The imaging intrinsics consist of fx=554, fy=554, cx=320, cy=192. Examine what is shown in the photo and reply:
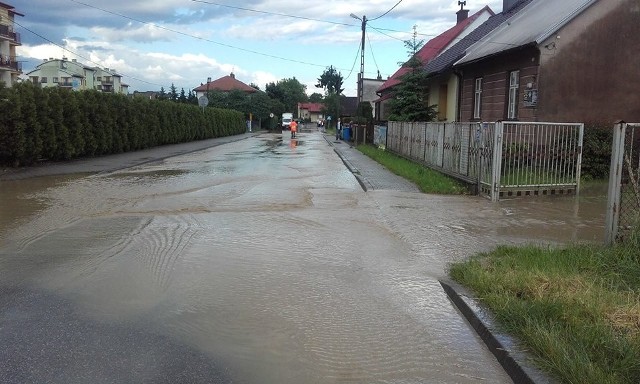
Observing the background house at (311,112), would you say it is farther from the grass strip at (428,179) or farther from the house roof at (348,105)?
the grass strip at (428,179)

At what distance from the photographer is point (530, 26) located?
755 inches

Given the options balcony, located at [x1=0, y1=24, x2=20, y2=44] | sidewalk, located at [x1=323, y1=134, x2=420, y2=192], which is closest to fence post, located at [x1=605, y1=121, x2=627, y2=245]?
sidewalk, located at [x1=323, y1=134, x2=420, y2=192]

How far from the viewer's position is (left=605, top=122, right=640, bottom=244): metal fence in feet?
21.6

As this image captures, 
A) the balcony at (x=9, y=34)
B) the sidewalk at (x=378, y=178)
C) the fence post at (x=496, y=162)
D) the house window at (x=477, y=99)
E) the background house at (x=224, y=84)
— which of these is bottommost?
the sidewalk at (x=378, y=178)

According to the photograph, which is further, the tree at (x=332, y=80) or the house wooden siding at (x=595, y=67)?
the tree at (x=332, y=80)

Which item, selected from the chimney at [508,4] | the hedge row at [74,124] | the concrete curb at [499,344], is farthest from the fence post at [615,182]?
the chimney at [508,4]

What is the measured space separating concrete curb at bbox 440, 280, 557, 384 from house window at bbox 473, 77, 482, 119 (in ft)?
59.2

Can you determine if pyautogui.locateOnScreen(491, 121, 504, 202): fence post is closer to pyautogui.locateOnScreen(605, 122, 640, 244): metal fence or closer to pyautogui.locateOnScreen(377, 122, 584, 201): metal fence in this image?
pyautogui.locateOnScreen(377, 122, 584, 201): metal fence

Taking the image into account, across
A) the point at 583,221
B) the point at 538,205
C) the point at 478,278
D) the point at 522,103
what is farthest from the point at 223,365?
the point at 522,103

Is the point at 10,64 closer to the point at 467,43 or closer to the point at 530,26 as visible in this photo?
the point at 467,43

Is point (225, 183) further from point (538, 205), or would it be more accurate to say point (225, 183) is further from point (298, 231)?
point (538, 205)

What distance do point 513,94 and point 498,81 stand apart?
1166 millimetres

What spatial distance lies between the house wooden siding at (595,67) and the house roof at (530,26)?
31 centimetres

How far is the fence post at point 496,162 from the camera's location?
11500 mm
